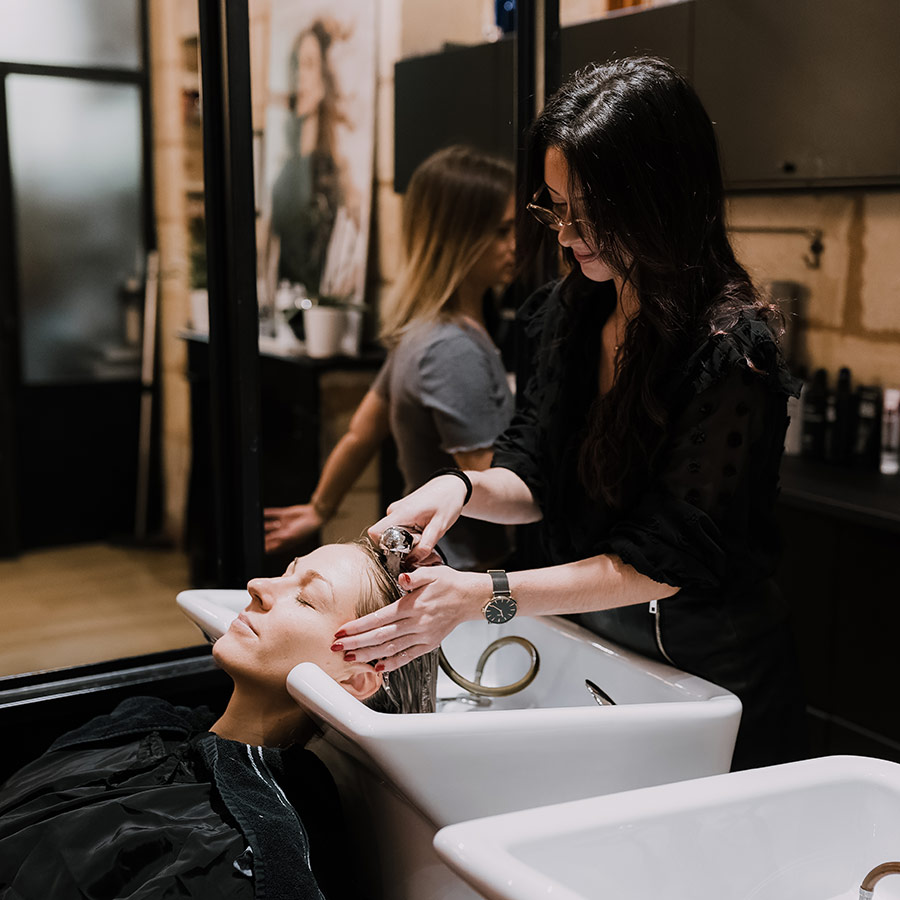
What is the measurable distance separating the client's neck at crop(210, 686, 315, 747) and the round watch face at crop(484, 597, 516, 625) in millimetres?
304

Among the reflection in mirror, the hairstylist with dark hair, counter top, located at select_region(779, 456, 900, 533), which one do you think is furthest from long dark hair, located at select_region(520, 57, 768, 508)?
the reflection in mirror

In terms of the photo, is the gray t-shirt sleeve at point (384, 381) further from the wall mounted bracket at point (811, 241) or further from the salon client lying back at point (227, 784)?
the wall mounted bracket at point (811, 241)

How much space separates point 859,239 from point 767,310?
1.66 m

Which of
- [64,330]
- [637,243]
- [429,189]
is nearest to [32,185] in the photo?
[64,330]

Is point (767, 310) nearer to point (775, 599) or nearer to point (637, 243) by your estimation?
point (637, 243)

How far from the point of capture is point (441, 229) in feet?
7.13

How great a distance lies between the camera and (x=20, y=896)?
127 centimetres

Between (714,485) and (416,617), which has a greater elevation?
(714,485)

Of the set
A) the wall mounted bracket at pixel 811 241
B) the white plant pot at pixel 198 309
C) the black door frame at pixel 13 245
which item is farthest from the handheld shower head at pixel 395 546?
the wall mounted bracket at pixel 811 241

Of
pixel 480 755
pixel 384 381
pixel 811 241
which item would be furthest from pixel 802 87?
pixel 480 755

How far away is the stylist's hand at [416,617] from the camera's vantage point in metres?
A: 1.35

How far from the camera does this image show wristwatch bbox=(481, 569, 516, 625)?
4.63 ft

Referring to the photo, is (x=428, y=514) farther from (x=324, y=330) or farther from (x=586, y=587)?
(x=324, y=330)

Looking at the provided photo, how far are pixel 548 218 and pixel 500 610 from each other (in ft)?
1.75
